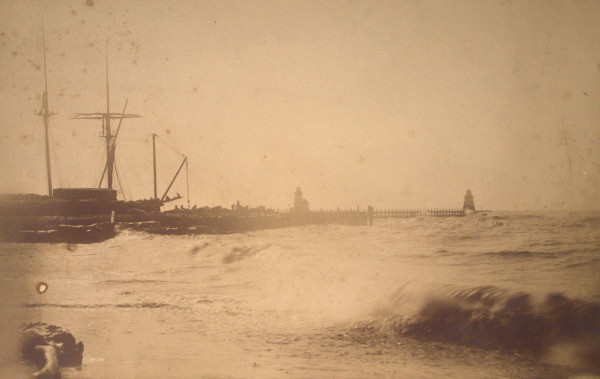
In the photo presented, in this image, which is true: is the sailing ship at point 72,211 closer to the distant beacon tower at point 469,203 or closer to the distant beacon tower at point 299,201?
the distant beacon tower at point 299,201

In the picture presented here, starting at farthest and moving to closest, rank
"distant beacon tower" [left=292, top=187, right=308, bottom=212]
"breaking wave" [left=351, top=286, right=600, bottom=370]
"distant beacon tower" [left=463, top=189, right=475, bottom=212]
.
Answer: "distant beacon tower" [left=463, top=189, right=475, bottom=212] → "distant beacon tower" [left=292, top=187, right=308, bottom=212] → "breaking wave" [left=351, top=286, right=600, bottom=370]

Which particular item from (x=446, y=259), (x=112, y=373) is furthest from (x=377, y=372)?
(x=446, y=259)

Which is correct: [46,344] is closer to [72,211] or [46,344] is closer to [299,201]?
[72,211]

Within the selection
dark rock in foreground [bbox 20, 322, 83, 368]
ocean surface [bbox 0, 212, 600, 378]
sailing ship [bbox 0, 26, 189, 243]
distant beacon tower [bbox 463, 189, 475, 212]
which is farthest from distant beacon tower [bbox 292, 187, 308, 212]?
dark rock in foreground [bbox 20, 322, 83, 368]

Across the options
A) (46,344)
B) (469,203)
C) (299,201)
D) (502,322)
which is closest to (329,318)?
(502,322)

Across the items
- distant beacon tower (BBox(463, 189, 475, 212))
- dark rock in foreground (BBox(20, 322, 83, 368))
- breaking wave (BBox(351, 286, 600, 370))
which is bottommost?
breaking wave (BBox(351, 286, 600, 370))

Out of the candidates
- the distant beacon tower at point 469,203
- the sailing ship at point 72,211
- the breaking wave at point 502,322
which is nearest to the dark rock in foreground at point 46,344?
the breaking wave at point 502,322

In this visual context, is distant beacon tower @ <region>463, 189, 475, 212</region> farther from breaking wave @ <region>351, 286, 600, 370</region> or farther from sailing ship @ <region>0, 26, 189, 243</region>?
breaking wave @ <region>351, 286, 600, 370</region>
